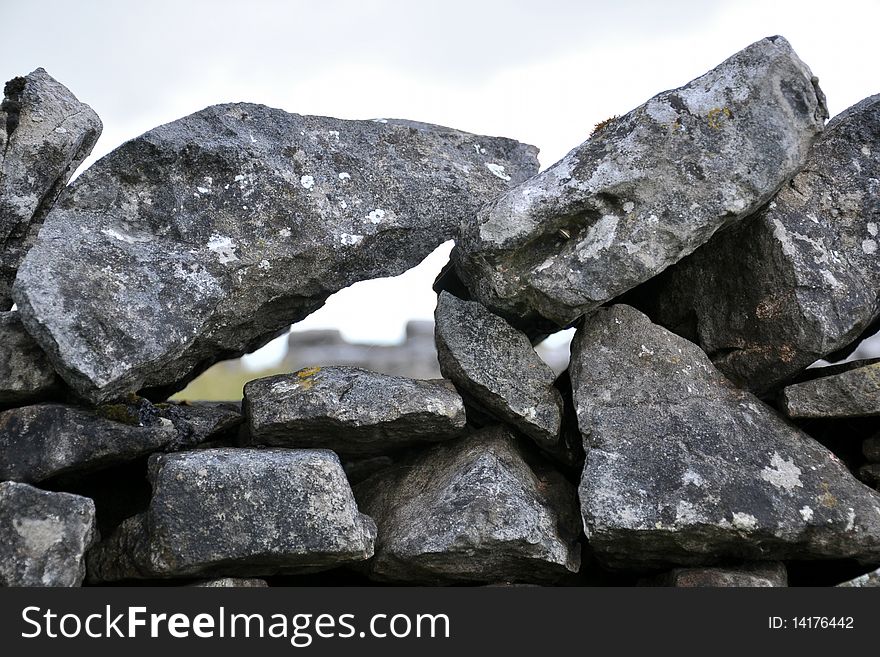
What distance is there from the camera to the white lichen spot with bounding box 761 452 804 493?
613cm

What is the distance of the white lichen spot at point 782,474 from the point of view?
6129mm

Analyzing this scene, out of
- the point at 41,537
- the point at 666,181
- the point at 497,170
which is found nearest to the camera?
the point at 41,537

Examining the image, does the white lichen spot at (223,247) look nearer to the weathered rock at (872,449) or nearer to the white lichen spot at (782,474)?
the white lichen spot at (782,474)

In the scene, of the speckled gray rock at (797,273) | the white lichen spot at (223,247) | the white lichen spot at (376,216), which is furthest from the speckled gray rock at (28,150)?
the speckled gray rock at (797,273)

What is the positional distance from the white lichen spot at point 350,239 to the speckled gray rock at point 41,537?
2.50 metres

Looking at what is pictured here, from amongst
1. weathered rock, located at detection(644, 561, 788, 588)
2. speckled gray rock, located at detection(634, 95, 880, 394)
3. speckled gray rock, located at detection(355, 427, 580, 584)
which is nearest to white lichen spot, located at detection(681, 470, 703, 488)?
weathered rock, located at detection(644, 561, 788, 588)

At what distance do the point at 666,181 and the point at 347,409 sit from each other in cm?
265

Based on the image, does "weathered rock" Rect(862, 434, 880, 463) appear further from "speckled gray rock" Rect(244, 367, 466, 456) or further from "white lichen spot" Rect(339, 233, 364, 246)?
"white lichen spot" Rect(339, 233, 364, 246)

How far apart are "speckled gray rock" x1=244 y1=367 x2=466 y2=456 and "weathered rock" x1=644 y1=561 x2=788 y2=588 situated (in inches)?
69.9

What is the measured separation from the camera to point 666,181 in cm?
637

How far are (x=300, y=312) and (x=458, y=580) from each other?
2.31 m

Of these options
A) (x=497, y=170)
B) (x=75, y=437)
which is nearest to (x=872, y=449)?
(x=497, y=170)

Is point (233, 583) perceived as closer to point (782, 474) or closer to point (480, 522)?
point (480, 522)
